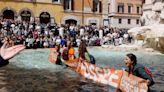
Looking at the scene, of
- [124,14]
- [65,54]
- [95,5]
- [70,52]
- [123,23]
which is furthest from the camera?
[124,14]

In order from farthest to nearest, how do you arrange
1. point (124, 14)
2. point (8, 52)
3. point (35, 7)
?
point (124, 14)
point (35, 7)
point (8, 52)

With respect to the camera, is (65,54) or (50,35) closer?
(65,54)

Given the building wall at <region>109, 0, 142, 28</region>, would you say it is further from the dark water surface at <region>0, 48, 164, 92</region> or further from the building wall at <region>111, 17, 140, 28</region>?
the dark water surface at <region>0, 48, 164, 92</region>

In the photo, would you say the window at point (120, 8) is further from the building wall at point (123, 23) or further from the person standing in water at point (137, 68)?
the person standing in water at point (137, 68)

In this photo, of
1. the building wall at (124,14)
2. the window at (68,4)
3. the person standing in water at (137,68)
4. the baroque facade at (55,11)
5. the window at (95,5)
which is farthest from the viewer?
the building wall at (124,14)

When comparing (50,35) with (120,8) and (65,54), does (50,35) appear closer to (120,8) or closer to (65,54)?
(65,54)

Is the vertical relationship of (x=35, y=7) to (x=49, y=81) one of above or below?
above

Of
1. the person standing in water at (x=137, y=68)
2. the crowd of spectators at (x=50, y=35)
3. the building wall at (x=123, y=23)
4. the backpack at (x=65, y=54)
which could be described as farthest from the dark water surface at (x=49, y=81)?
the building wall at (x=123, y=23)

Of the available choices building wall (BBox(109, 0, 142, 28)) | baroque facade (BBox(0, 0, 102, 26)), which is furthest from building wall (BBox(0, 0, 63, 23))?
building wall (BBox(109, 0, 142, 28))

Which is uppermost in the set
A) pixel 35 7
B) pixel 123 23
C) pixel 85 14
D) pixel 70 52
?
pixel 35 7

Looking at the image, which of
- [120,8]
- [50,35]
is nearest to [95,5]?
[120,8]

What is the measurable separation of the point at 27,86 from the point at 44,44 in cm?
2403

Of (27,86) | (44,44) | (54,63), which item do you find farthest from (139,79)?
(44,44)

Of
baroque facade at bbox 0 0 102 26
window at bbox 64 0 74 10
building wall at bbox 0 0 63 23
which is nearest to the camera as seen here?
building wall at bbox 0 0 63 23
